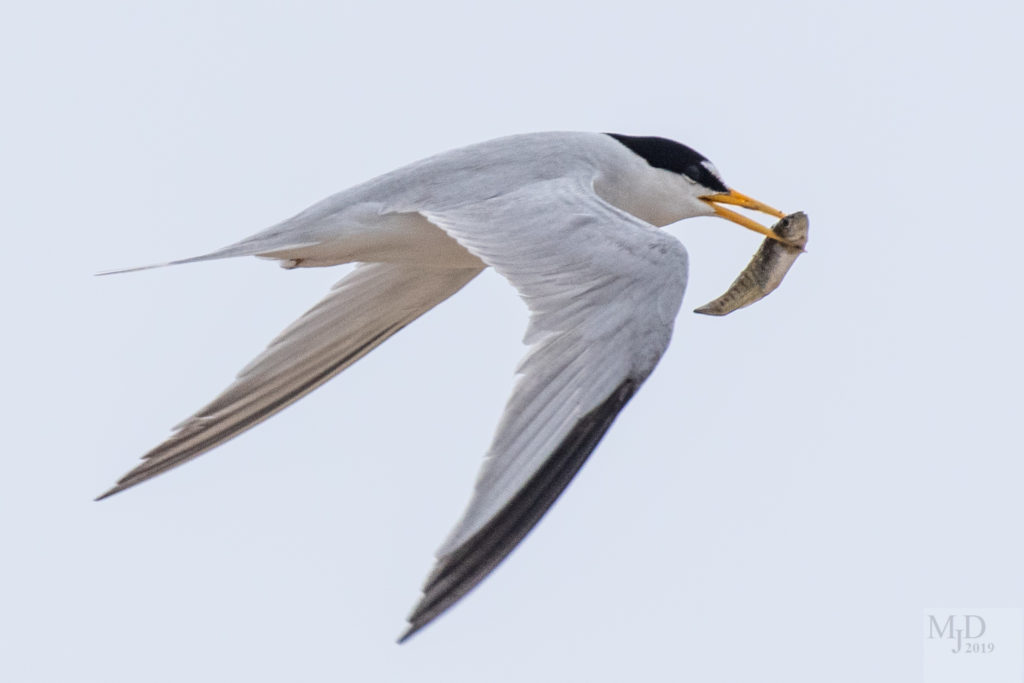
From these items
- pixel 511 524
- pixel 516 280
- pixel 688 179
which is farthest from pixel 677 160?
pixel 511 524

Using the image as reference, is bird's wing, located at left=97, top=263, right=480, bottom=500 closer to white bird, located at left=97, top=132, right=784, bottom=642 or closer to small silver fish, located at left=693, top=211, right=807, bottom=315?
white bird, located at left=97, top=132, right=784, bottom=642

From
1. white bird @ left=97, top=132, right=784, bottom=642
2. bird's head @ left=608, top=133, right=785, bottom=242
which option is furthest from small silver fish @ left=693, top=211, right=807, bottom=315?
bird's head @ left=608, top=133, right=785, bottom=242

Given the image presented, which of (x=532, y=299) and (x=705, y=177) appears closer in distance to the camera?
(x=532, y=299)

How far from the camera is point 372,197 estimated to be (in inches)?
312

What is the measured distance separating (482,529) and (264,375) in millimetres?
3299

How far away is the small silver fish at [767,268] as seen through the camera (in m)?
7.64

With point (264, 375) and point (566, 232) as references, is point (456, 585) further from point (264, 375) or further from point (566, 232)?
point (264, 375)

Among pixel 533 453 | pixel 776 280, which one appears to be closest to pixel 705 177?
pixel 776 280

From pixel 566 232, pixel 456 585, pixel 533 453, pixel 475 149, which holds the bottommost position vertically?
pixel 456 585

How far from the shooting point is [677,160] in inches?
343

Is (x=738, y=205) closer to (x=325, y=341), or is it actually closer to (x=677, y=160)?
(x=677, y=160)

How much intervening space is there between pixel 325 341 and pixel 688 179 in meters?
2.05

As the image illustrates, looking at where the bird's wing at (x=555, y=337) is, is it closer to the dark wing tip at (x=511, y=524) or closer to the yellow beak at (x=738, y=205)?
the dark wing tip at (x=511, y=524)

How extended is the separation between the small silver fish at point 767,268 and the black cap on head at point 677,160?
0.76 metres
